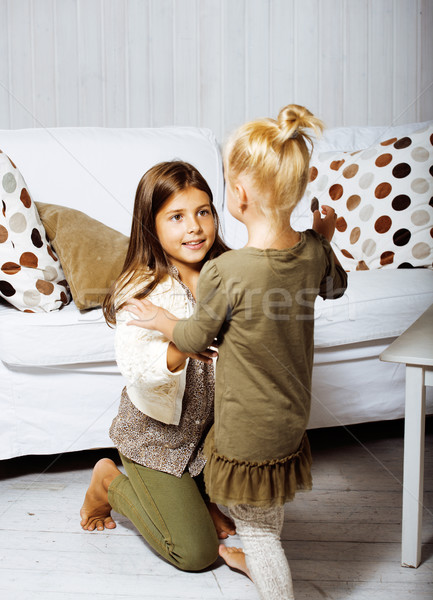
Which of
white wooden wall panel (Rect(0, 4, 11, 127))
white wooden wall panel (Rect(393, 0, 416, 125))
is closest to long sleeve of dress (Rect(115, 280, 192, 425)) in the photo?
white wooden wall panel (Rect(0, 4, 11, 127))

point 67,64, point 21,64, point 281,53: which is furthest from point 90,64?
point 281,53

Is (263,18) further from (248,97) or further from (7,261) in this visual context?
(7,261)

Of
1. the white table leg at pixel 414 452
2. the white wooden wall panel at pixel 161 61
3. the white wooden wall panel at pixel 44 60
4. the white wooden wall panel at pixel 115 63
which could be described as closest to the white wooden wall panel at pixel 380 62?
the white wooden wall panel at pixel 161 61

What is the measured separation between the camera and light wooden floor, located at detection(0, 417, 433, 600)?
1.02 m

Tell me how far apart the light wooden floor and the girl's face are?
1.89 feet

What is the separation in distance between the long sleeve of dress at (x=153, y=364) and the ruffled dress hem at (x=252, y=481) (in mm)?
183

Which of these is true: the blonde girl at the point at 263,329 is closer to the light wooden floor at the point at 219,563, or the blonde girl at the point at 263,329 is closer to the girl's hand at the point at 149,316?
the girl's hand at the point at 149,316

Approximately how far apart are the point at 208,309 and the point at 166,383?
277mm

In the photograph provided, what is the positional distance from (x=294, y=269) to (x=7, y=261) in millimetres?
869

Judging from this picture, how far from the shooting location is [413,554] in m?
1.06

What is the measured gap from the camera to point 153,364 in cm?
96

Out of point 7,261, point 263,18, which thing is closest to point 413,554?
point 7,261

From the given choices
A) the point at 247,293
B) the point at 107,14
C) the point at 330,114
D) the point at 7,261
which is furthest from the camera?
the point at 330,114

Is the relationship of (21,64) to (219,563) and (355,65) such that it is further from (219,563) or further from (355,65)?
(219,563)
